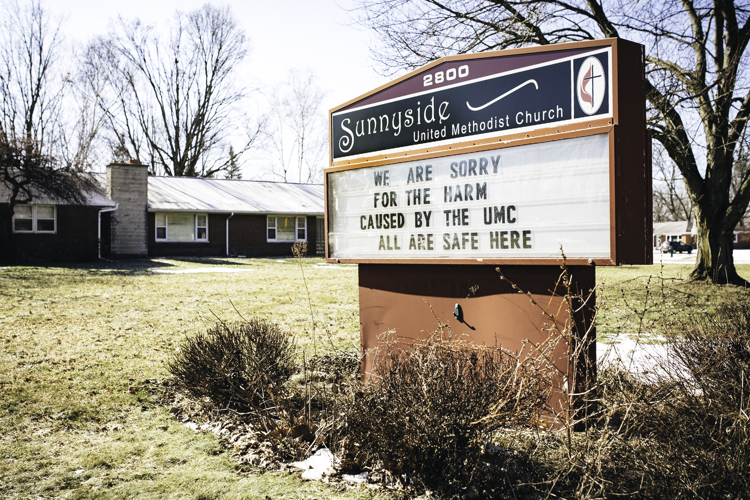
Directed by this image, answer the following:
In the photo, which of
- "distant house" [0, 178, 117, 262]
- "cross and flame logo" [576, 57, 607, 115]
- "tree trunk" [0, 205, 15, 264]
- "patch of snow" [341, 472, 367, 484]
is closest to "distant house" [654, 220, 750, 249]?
"distant house" [0, 178, 117, 262]

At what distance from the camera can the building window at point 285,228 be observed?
1356 inches

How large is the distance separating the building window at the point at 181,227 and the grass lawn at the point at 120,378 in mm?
15403

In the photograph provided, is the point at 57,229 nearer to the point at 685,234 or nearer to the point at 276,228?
the point at 276,228

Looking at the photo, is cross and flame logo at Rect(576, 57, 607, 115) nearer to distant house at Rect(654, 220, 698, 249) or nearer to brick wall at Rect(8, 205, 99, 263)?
brick wall at Rect(8, 205, 99, 263)

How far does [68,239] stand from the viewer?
83.8 feet

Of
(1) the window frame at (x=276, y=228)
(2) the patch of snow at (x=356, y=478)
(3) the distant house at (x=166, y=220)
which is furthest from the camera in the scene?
(1) the window frame at (x=276, y=228)

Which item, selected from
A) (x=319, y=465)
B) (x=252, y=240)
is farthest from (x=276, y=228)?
(x=319, y=465)

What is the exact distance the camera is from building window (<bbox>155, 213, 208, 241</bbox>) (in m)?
30.7

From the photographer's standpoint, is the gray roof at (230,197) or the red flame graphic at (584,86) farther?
the gray roof at (230,197)

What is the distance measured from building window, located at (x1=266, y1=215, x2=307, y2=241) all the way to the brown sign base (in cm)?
2875

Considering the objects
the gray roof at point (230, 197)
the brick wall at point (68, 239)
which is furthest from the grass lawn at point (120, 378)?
the gray roof at point (230, 197)

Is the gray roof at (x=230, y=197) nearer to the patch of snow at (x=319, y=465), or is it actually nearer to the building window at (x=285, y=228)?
the building window at (x=285, y=228)

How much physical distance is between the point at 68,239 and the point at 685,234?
236 ft

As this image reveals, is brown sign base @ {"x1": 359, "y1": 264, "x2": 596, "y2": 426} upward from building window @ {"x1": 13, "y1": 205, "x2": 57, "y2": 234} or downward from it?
downward
